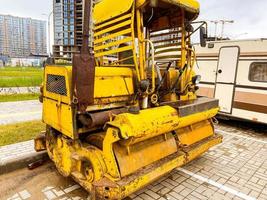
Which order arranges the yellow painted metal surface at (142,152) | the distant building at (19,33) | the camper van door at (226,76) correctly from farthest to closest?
the distant building at (19,33)
the camper van door at (226,76)
the yellow painted metal surface at (142,152)

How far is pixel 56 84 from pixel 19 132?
2956 millimetres

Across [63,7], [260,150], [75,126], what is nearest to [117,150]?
[75,126]

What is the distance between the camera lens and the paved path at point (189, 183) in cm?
326

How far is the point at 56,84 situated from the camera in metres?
3.18

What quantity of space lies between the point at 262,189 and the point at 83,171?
2.95 meters

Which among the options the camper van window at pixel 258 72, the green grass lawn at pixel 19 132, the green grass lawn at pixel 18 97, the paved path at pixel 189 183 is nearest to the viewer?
the paved path at pixel 189 183

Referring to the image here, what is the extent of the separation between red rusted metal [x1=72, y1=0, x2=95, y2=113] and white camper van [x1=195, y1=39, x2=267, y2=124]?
5020mm

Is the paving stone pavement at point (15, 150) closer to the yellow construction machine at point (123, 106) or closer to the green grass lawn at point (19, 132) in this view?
the green grass lawn at point (19, 132)

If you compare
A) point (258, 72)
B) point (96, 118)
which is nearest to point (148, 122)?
point (96, 118)

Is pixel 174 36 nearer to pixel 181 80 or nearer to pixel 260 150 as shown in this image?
pixel 181 80

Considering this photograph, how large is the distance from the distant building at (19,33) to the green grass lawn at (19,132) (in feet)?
151

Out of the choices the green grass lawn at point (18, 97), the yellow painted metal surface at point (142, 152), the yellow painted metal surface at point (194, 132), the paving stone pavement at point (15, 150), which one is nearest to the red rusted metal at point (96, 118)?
the yellow painted metal surface at point (142, 152)

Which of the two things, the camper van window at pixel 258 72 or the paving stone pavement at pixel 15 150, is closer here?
the paving stone pavement at pixel 15 150

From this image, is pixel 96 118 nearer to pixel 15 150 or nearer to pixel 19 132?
pixel 15 150
